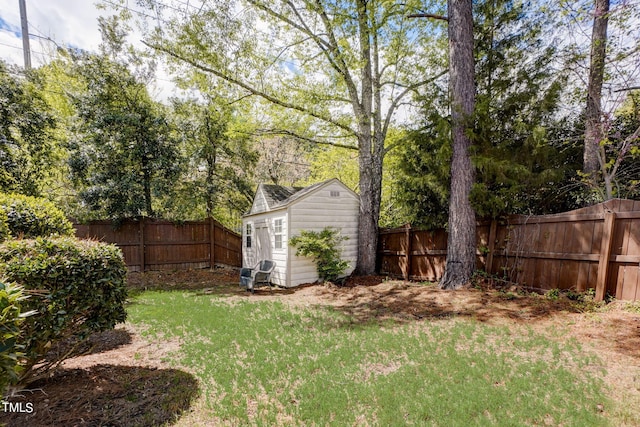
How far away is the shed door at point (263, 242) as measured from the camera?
9.30 metres

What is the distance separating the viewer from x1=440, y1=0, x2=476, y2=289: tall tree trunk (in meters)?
6.04

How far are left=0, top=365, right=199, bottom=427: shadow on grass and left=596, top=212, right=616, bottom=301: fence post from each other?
602 centimetres

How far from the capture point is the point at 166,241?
10.6 m

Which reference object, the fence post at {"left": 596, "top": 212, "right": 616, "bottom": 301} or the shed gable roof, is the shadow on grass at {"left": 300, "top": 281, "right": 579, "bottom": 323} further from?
the shed gable roof

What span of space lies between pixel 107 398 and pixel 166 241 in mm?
8870

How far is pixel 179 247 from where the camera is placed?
35.5 feet

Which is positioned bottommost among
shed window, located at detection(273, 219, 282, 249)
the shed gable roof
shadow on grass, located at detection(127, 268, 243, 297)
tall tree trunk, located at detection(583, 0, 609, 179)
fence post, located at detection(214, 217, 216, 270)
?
shadow on grass, located at detection(127, 268, 243, 297)

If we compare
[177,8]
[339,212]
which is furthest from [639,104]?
[177,8]

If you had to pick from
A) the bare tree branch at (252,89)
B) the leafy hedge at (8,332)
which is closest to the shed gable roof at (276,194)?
the bare tree branch at (252,89)

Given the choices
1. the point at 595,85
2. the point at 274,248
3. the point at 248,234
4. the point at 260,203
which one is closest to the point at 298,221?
the point at 274,248

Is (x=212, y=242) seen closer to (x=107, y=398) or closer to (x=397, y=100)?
(x=397, y=100)

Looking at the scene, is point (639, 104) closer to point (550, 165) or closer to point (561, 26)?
point (550, 165)

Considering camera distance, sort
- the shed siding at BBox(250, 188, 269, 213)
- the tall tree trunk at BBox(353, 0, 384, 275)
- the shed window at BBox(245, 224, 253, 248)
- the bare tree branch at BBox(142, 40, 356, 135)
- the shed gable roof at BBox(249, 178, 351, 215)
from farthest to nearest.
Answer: the shed window at BBox(245, 224, 253, 248), the shed siding at BBox(250, 188, 269, 213), the shed gable roof at BBox(249, 178, 351, 215), the tall tree trunk at BBox(353, 0, 384, 275), the bare tree branch at BBox(142, 40, 356, 135)

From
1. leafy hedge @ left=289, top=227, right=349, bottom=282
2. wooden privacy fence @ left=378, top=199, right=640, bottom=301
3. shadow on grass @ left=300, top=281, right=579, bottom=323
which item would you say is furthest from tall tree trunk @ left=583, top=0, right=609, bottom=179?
leafy hedge @ left=289, top=227, right=349, bottom=282
